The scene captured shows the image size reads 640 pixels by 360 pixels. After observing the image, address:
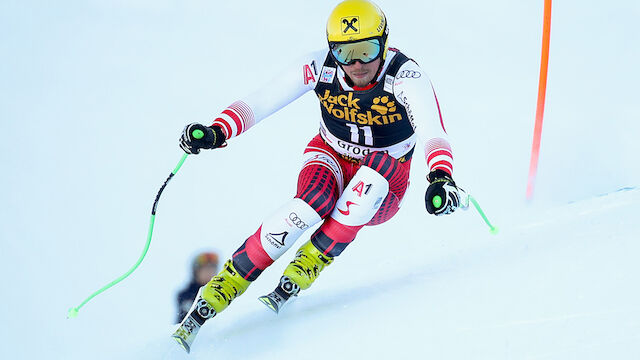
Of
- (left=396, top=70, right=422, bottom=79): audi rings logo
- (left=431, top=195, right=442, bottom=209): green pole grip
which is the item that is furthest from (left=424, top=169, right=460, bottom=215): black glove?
(left=396, top=70, right=422, bottom=79): audi rings logo

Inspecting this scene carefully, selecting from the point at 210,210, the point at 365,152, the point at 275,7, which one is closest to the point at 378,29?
the point at 365,152

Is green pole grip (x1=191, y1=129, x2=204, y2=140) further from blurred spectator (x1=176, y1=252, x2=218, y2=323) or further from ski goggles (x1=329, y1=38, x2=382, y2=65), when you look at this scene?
blurred spectator (x1=176, y1=252, x2=218, y2=323)

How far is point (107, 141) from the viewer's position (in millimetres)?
5711

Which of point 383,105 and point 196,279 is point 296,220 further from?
point 196,279

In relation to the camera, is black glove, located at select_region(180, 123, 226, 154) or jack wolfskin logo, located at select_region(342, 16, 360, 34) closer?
jack wolfskin logo, located at select_region(342, 16, 360, 34)

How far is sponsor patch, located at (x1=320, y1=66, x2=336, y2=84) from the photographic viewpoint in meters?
3.14

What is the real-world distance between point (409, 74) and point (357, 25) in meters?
0.31

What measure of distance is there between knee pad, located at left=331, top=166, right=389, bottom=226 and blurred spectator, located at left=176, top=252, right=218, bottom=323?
1.61 m

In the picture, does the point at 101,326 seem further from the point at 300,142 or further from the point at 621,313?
the point at 621,313

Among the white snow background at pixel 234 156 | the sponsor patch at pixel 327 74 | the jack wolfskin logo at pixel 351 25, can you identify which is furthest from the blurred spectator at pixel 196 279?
the jack wolfskin logo at pixel 351 25

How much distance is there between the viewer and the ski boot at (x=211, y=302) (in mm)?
2797

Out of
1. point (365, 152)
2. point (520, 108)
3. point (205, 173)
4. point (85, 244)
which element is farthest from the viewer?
point (520, 108)

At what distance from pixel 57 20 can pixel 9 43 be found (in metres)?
0.52

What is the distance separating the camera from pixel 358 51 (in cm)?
288
